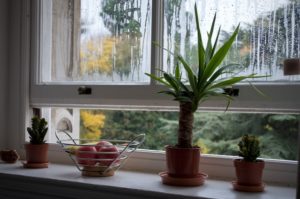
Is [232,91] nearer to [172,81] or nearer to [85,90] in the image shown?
[172,81]

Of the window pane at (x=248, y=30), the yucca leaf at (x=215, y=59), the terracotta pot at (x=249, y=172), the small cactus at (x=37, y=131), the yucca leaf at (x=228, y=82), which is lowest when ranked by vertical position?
the terracotta pot at (x=249, y=172)

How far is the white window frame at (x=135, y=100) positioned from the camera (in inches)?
50.1

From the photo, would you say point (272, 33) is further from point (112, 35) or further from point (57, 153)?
point (57, 153)

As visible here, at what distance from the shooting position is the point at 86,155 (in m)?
1.36

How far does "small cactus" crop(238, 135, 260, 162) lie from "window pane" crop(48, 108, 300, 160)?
1.17 m

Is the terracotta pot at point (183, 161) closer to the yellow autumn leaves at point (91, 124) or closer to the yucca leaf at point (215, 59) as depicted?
the yucca leaf at point (215, 59)

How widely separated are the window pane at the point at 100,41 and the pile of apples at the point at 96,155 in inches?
11.8

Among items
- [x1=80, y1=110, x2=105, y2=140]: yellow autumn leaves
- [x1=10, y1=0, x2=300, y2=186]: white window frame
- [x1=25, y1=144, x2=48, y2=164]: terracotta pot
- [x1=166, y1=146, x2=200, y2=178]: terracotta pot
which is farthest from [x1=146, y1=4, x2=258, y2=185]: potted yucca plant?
[x1=80, y1=110, x2=105, y2=140]: yellow autumn leaves

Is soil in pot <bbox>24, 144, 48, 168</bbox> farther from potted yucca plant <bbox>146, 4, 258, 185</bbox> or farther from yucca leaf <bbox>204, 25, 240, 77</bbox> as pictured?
yucca leaf <bbox>204, 25, 240, 77</bbox>

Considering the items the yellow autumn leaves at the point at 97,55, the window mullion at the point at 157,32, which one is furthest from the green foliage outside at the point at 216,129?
the window mullion at the point at 157,32

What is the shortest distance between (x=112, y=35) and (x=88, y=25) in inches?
5.0

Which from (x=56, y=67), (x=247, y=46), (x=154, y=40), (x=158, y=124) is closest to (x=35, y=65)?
(x=56, y=67)

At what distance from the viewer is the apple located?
1.35m

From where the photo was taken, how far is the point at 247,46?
134cm
